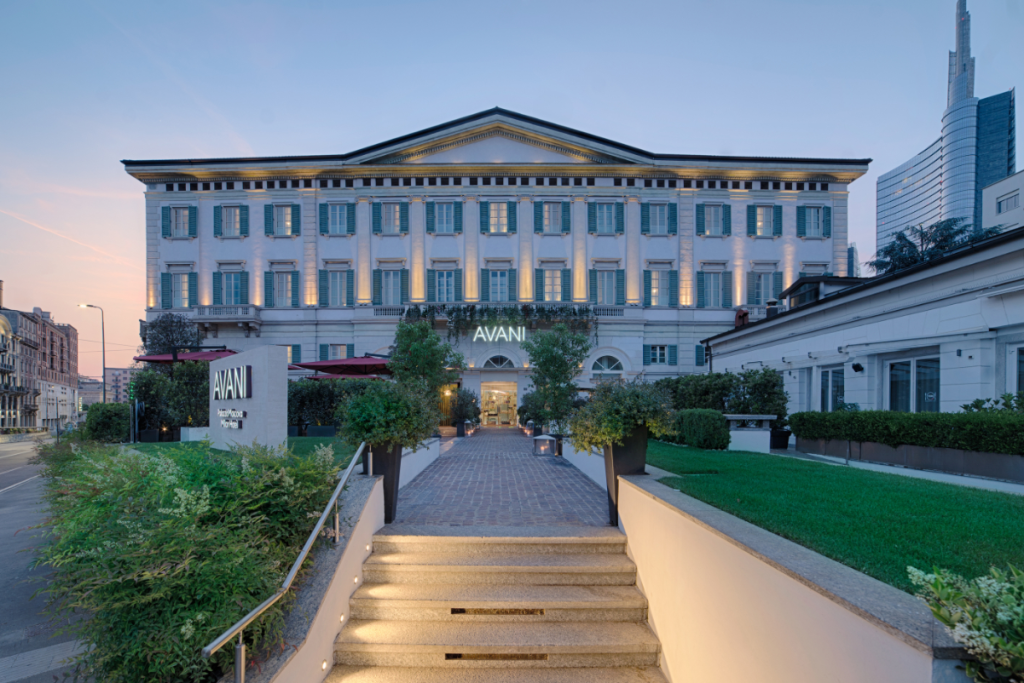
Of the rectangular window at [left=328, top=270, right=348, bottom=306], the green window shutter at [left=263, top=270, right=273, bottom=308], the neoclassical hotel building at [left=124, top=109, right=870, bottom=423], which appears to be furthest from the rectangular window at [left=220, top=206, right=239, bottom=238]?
the rectangular window at [left=328, top=270, right=348, bottom=306]

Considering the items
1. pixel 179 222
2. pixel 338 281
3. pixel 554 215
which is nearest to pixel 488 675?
pixel 554 215

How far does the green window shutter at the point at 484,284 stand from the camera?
2858cm

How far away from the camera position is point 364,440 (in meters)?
6.08

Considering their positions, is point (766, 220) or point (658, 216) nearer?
point (658, 216)

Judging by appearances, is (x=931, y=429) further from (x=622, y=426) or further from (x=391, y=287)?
(x=391, y=287)

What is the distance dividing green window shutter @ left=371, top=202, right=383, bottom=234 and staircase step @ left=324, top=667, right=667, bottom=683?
26905 mm

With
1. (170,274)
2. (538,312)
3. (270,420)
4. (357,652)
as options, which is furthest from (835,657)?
(170,274)

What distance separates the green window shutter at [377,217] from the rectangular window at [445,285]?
13.9 ft

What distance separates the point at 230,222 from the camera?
29.2m

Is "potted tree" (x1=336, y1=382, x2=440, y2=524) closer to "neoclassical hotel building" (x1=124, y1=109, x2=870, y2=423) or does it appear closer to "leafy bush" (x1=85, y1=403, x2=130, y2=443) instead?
"leafy bush" (x1=85, y1=403, x2=130, y2=443)

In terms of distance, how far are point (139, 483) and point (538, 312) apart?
2422cm

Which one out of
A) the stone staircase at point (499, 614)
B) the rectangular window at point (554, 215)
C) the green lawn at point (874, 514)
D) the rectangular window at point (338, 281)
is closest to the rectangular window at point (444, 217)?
the rectangular window at point (554, 215)

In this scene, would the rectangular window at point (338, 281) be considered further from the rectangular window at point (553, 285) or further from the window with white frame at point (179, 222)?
the rectangular window at point (553, 285)

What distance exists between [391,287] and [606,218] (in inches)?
524
